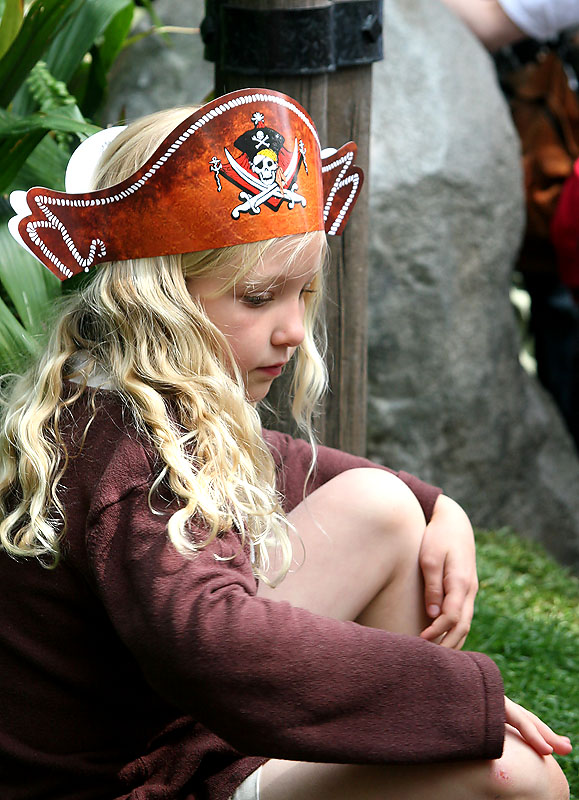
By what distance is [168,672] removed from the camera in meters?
1.30

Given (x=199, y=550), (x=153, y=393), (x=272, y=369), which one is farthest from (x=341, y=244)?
(x=199, y=550)

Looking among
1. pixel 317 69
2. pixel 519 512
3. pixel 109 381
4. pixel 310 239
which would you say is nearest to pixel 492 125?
pixel 519 512

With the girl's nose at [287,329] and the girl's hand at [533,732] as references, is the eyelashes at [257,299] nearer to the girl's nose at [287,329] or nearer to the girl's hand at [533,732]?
the girl's nose at [287,329]

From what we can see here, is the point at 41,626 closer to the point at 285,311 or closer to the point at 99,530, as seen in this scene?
the point at 99,530

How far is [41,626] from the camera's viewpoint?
147cm

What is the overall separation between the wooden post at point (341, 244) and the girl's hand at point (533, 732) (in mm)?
986

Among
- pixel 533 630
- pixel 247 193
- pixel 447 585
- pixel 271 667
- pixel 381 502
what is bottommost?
pixel 533 630

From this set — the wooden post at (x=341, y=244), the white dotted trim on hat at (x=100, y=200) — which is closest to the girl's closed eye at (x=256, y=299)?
the white dotted trim on hat at (x=100, y=200)

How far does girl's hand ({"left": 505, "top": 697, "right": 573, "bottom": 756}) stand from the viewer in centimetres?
140

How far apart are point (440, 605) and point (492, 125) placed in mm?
2250

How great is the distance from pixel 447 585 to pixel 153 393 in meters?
0.64

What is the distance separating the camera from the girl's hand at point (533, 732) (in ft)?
4.59

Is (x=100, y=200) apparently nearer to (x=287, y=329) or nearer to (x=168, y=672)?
(x=287, y=329)

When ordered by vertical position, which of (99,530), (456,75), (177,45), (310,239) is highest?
(310,239)
